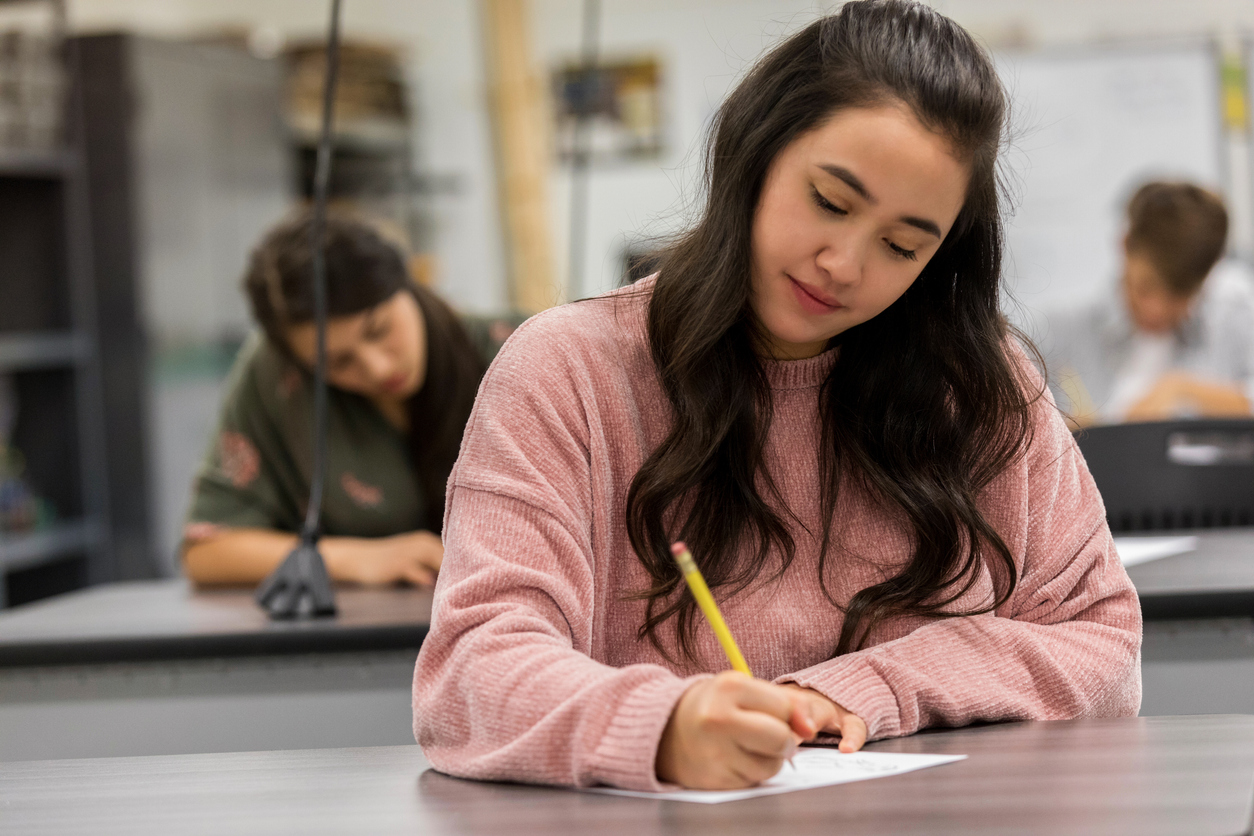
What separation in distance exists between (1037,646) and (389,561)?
1012 millimetres

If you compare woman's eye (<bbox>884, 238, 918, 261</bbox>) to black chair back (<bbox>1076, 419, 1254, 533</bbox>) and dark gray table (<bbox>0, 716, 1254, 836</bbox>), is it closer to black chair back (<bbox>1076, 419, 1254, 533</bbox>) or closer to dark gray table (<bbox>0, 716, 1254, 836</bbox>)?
dark gray table (<bbox>0, 716, 1254, 836</bbox>)

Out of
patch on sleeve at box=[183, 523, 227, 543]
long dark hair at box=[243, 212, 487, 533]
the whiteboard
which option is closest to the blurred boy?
the whiteboard

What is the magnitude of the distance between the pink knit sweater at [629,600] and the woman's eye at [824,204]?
165 millimetres

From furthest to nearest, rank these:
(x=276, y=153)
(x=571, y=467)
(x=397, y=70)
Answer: (x=397, y=70)
(x=276, y=153)
(x=571, y=467)

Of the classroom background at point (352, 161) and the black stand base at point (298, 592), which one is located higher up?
the classroom background at point (352, 161)

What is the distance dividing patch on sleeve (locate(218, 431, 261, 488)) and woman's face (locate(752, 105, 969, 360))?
1.19 m

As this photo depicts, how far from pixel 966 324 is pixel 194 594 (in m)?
1.14

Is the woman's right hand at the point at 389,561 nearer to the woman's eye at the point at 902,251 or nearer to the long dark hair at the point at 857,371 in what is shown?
the long dark hair at the point at 857,371

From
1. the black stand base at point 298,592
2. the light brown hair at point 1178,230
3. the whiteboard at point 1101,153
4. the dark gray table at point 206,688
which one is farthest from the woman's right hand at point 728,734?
the whiteboard at point 1101,153

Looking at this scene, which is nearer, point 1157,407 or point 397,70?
point 1157,407

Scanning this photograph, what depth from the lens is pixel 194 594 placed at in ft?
5.71

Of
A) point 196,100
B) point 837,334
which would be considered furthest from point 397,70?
point 837,334

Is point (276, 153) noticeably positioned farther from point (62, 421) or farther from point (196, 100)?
point (62, 421)

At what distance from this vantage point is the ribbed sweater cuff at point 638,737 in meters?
0.73
